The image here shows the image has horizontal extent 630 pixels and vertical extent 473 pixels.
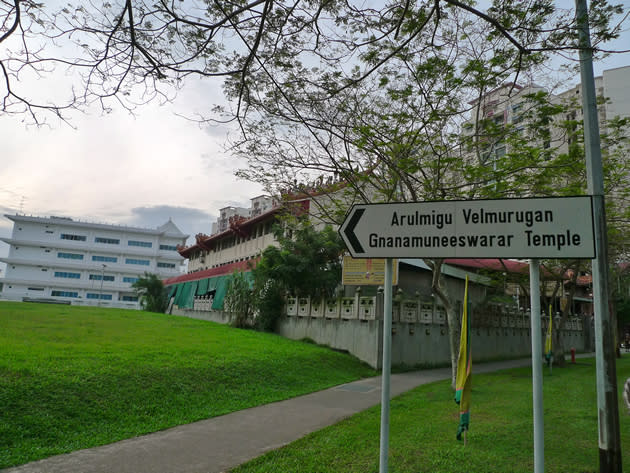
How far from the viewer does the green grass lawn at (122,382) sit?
5.49 m

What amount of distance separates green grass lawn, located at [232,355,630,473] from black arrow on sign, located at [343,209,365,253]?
2.74 metres

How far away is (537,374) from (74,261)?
68198mm

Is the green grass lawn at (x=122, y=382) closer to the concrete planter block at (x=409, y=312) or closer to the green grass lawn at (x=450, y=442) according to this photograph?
the green grass lawn at (x=450, y=442)

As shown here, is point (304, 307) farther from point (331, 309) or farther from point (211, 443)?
point (211, 443)

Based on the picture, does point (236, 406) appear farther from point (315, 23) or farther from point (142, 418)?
point (315, 23)

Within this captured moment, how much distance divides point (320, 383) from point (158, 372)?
4115mm

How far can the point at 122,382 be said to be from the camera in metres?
7.34

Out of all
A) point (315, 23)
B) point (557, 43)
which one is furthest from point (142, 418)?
point (557, 43)

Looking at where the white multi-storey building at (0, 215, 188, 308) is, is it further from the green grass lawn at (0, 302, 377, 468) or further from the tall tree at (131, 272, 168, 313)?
the green grass lawn at (0, 302, 377, 468)

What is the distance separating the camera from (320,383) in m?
10.7

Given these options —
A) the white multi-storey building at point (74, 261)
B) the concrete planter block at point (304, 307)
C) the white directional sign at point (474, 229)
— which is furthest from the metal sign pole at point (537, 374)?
the white multi-storey building at point (74, 261)

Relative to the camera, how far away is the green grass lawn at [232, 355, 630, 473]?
4.78 meters

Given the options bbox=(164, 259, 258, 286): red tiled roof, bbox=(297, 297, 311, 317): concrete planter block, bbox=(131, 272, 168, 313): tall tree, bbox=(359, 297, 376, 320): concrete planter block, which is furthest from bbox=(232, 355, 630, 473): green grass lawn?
bbox=(131, 272, 168, 313): tall tree

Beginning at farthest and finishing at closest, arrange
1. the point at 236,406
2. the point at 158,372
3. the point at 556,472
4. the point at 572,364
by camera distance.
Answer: the point at 572,364 → the point at 158,372 → the point at 236,406 → the point at 556,472
